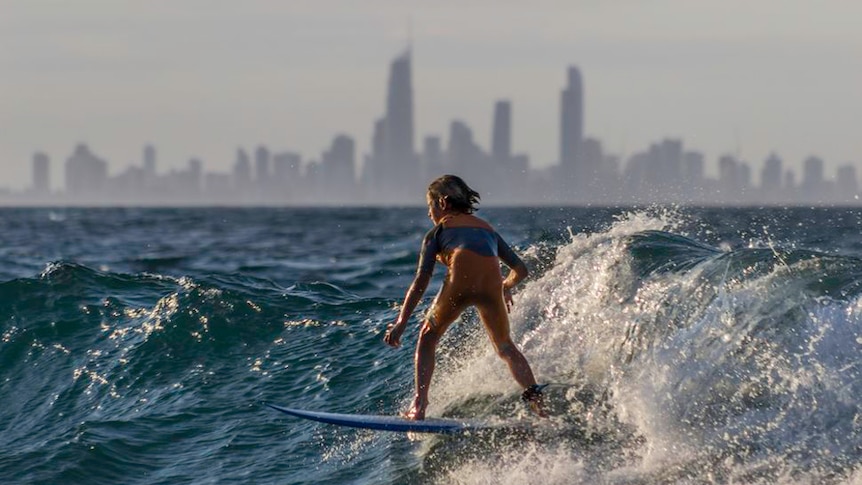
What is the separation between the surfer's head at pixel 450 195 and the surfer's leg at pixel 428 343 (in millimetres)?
630

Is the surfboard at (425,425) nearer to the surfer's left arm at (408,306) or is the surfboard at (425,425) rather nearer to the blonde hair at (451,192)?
the surfer's left arm at (408,306)

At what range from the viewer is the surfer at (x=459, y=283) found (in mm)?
8742

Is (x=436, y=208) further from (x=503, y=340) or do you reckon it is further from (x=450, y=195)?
(x=503, y=340)

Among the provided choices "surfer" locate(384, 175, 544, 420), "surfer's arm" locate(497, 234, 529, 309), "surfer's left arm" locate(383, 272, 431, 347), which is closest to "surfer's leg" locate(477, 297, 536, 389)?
"surfer" locate(384, 175, 544, 420)

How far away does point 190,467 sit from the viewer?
9961 mm

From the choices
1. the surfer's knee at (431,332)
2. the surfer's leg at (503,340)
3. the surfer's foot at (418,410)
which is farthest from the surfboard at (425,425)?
the surfer's knee at (431,332)

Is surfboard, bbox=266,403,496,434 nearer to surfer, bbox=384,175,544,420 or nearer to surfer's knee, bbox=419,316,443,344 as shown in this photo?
surfer, bbox=384,175,544,420

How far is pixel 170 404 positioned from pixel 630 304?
4.73 metres

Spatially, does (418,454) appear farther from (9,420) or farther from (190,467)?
(9,420)

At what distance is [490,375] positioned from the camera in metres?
9.84

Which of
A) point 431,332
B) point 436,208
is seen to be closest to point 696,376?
point 431,332

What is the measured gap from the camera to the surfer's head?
352 inches

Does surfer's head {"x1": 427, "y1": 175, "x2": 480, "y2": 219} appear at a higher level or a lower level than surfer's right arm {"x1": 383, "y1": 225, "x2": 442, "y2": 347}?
higher

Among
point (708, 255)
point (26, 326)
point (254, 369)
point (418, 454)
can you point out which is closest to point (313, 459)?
point (418, 454)
